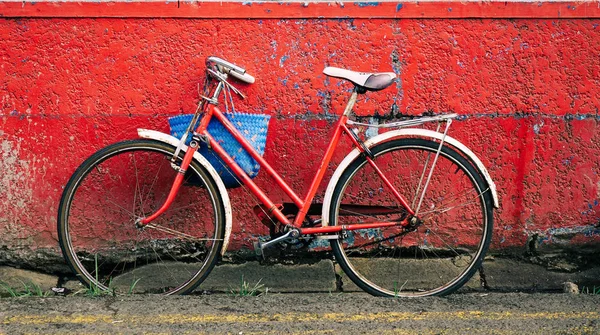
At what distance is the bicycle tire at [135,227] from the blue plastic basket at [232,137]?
310mm

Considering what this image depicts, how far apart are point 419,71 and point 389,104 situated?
282mm

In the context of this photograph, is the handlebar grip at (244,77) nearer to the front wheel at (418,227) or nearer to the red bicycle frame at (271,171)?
the red bicycle frame at (271,171)

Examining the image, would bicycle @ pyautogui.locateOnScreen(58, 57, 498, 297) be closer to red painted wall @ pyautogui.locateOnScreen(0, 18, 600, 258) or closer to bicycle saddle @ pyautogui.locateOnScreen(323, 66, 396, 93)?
bicycle saddle @ pyautogui.locateOnScreen(323, 66, 396, 93)

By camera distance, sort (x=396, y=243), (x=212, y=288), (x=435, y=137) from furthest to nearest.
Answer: (x=396, y=243) → (x=212, y=288) → (x=435, y=137)

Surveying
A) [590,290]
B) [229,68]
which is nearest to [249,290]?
[229,68]

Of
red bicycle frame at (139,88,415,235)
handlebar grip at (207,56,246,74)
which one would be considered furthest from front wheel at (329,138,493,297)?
handlebar grip at (207,56,246,74)

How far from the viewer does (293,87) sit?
16.0ft

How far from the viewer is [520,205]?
504cm

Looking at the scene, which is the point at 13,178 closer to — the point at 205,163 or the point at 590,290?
the point at 205,163

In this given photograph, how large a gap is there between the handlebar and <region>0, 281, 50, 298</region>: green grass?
5.51ft

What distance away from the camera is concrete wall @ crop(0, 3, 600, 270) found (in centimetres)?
479

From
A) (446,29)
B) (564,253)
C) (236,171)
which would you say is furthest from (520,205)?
(236,171)

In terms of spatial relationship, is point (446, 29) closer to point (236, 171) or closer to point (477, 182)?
point (477, 182)

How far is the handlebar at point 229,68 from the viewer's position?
4340 mm
